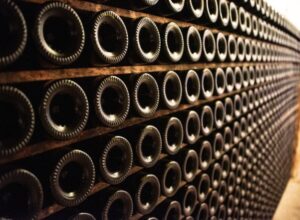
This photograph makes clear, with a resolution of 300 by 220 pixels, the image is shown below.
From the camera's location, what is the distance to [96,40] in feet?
4.65

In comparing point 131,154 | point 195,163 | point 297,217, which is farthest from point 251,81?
point 297,217

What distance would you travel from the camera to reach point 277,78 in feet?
17.3

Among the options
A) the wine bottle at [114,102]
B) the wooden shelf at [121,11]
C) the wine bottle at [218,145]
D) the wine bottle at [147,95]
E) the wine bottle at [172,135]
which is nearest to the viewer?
the wooden shelf at [121,11]

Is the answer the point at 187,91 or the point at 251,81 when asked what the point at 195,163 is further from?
the point at 251,81

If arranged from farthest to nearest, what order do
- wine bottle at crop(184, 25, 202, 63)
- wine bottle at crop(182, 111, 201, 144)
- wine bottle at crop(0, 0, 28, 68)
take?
wine bottle at crop(182, 111, 201, 144)
wine bottle at crop(184, 25, 202, 63)
wine bottle at crop(0, 0, 28, 68)

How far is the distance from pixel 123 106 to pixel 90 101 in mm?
183

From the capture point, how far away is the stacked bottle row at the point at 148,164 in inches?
51.6

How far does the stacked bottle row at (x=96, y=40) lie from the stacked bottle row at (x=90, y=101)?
10cm

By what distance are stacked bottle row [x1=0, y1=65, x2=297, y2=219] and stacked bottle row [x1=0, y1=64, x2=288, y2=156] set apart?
0.35 ft

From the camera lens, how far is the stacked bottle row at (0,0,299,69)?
114 centimetres

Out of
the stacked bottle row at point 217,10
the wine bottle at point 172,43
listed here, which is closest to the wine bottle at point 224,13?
the stacked bottle row at point 217,10

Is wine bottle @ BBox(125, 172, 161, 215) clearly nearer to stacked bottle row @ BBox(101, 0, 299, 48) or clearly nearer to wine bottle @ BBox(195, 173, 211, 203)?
wine bottle @ BBox(195, 173, 211, 203)

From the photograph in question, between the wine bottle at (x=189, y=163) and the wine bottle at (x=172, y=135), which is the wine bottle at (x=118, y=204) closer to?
the wine bottle at (x=172, y=135)

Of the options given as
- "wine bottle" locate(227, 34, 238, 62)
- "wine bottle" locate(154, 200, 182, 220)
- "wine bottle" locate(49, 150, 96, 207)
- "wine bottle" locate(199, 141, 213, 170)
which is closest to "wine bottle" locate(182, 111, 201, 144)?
"wine bottle" locate(199, 141, 213, 170)
